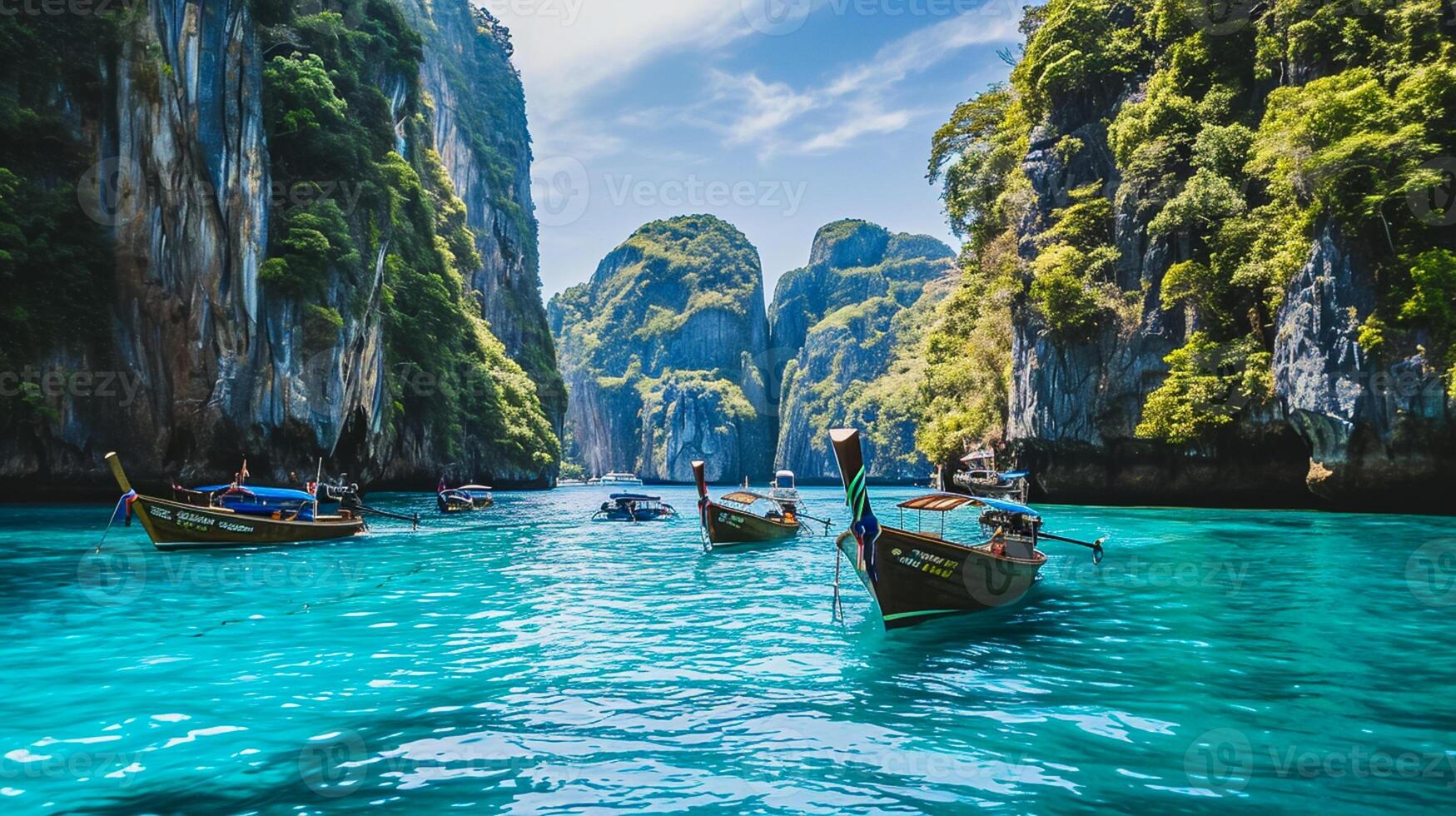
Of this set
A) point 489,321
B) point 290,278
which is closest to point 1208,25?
point 290,278

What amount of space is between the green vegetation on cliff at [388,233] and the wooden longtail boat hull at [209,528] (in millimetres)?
16819

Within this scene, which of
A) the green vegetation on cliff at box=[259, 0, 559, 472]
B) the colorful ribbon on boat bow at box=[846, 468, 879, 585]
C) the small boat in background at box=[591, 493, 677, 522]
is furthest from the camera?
the small boat in background at box=[591, 493, 677, 522]

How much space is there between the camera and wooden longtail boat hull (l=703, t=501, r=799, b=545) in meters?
25.6

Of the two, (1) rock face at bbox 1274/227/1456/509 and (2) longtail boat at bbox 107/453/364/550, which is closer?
(2) longtail boat at bbox 107/453/364/550

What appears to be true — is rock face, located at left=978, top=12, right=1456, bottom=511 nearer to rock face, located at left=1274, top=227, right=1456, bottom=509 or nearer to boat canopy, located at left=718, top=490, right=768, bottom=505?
rock face, located at left=1274, top=227, right=1456, bottom=509

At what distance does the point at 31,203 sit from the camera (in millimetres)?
A: 29875

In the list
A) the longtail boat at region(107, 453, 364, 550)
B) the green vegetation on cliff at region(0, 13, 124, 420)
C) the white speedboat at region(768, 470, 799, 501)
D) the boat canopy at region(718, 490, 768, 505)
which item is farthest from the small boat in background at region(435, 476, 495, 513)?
the white speedboat at region(768, 470, 799, 501)

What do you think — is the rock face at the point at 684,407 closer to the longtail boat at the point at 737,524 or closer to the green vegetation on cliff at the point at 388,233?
the green vegetation on cliff at the point at 388,233

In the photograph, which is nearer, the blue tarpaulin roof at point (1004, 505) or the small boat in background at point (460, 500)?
the blue tarpaulin roof at point (1004, 505)

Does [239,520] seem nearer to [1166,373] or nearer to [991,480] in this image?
[991,480]

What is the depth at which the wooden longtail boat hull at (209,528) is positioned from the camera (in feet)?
67.8

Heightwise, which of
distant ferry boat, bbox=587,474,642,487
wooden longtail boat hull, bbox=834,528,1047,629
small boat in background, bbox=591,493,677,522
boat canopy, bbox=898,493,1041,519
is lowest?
distant ferry boat, bbox=587,474,642,487

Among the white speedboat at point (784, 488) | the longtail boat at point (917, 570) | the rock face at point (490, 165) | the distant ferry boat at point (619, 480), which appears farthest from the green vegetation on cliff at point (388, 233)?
the distant ferry boat at point (619, 480)

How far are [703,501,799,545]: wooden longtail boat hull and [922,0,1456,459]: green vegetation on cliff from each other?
1795 cm
